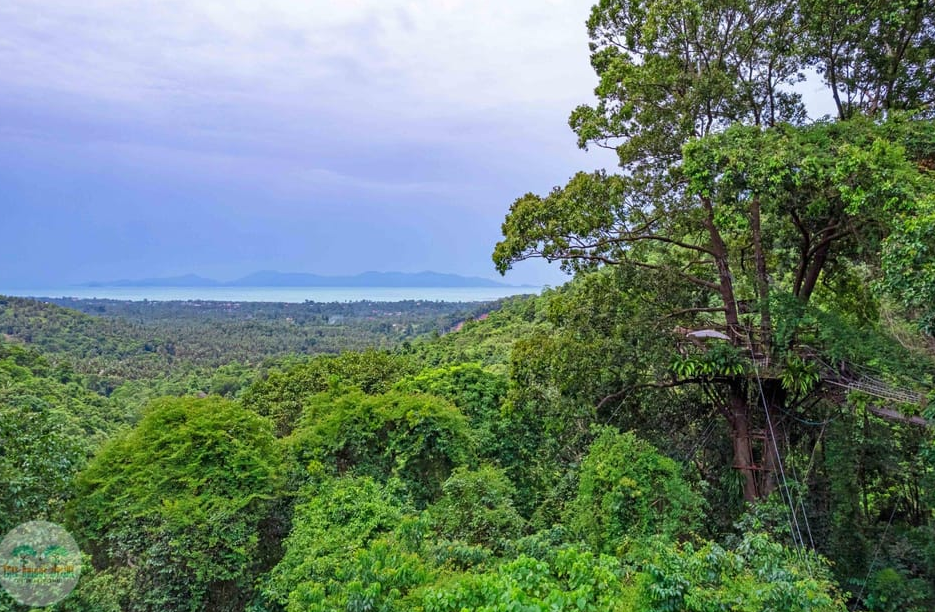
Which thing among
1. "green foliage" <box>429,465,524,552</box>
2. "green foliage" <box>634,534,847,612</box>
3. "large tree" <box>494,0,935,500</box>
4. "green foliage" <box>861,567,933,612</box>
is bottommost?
Answer: "green foliage" <box>861,567,933,612</box>

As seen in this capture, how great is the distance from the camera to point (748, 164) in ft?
19.6

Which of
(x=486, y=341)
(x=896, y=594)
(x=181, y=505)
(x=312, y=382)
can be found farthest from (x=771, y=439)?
(x=486, y=341)

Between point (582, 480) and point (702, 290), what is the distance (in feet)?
13.4

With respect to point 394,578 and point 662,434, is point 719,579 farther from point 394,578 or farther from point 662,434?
point 662,434

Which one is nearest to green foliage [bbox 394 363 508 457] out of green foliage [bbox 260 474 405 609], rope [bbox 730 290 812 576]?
green foliage [bbox 260 474 405 609]

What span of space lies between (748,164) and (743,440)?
4.36 m

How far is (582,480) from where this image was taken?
22.6ft

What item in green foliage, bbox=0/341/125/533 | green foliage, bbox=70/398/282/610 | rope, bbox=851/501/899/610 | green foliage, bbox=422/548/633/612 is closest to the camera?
green foliage, bbox=422/548/633/612

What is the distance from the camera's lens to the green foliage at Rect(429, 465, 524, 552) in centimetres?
673

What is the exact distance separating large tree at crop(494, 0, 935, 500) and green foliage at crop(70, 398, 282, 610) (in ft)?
16.1

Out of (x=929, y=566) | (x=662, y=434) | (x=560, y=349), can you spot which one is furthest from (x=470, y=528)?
(x=929, y=566)

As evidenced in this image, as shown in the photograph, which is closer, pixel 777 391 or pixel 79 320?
pixel 777 391

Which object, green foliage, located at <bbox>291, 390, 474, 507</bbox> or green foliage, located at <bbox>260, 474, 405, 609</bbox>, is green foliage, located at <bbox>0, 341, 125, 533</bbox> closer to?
green foliage, located at <bbox>260, 474, 405, 609</bbox>

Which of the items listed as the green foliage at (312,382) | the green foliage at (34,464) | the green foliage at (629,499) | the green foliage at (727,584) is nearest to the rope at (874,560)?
the green foliage at (629,499)
